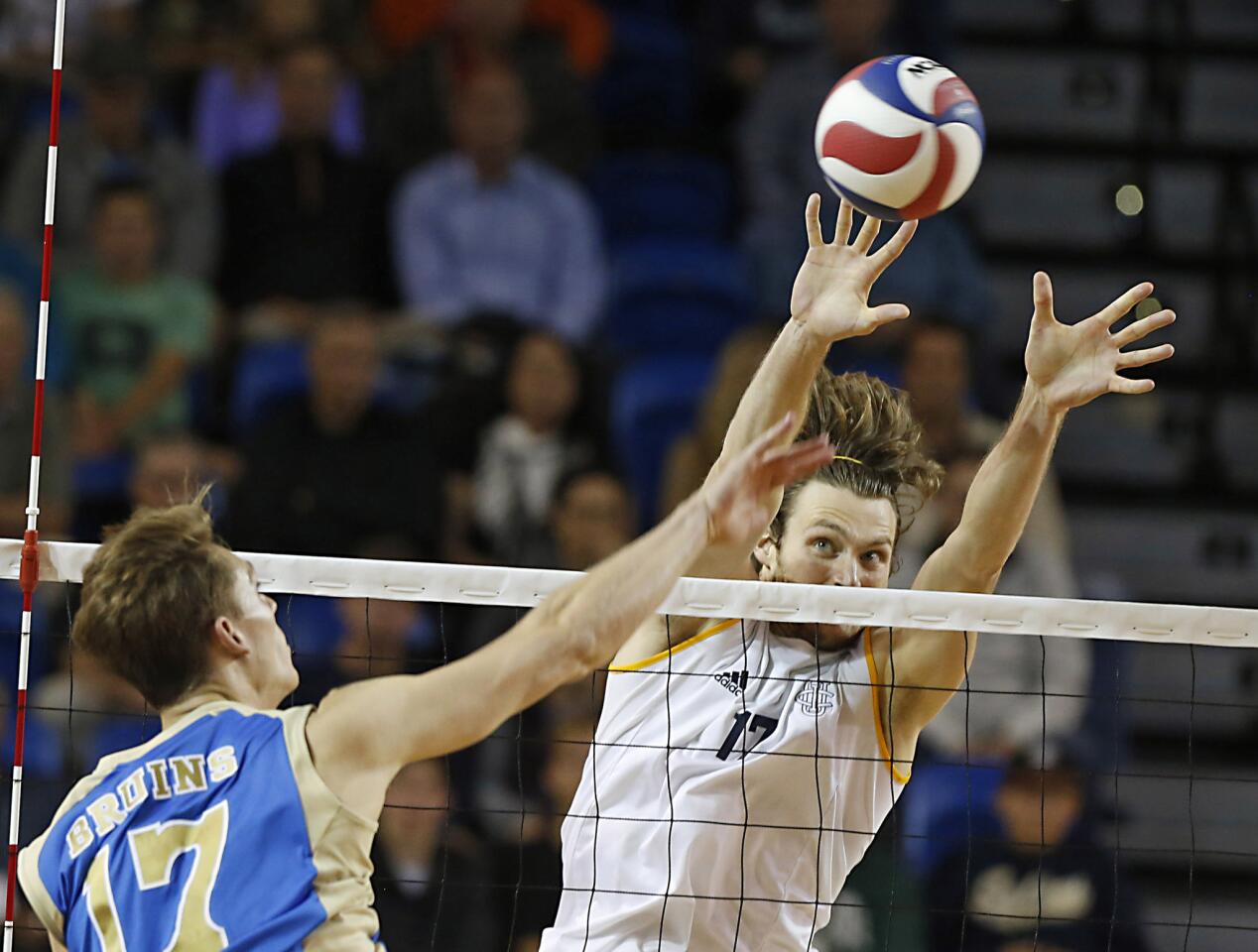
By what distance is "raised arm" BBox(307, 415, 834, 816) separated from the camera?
3385 mm

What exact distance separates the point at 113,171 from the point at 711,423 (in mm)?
3393

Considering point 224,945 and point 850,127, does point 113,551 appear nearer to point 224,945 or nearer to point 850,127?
point 224,945

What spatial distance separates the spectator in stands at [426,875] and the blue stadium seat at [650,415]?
2188mm

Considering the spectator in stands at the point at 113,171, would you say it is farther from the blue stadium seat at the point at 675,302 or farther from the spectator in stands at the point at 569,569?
the spectator in stands at the point at 569,569

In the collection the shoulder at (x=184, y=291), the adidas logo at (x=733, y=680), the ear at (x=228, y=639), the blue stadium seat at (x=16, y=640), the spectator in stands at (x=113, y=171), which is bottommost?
the blue stadium seat at (x=16, y=640)

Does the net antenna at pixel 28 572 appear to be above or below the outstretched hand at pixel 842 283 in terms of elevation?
below

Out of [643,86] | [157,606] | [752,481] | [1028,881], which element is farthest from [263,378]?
[752,481]

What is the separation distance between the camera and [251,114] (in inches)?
388

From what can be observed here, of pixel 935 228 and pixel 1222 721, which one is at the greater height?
pixel 935 228

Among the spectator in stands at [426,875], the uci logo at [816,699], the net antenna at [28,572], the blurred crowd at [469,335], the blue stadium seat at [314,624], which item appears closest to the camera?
the net antenna at [28,572]

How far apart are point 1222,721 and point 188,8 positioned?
6.74 m

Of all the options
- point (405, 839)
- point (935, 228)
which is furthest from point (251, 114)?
point (405, 839)

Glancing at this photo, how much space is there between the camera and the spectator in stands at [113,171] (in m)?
9.24

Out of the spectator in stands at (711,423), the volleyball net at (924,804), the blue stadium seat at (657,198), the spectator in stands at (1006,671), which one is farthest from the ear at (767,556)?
the blue stadium seat at (657,198)
